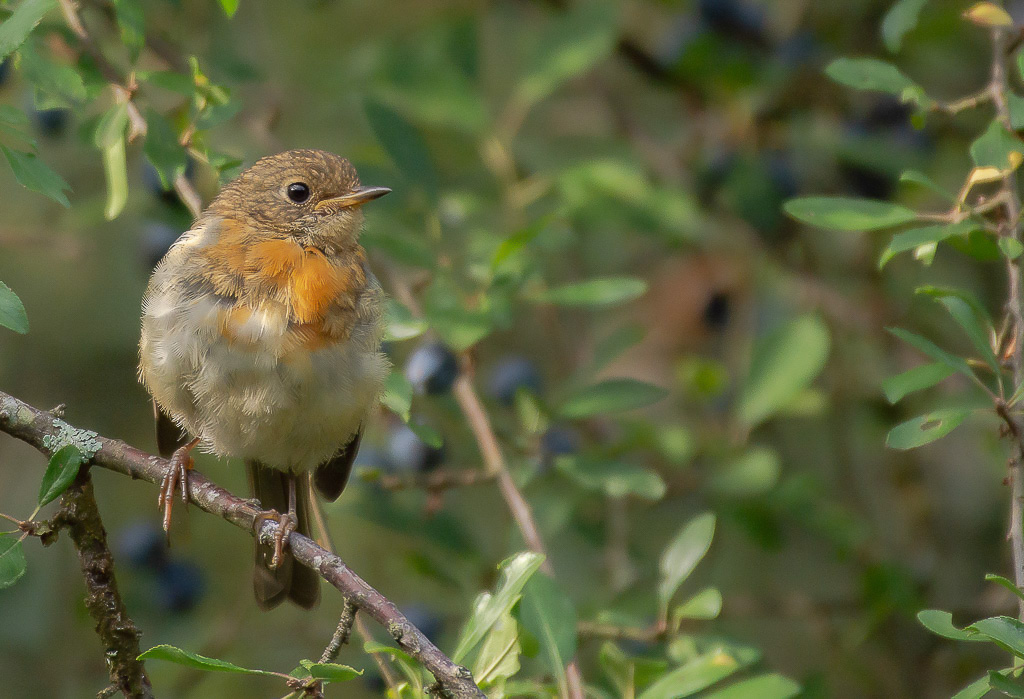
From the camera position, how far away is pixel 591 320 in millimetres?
6332

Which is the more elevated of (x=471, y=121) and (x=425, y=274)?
(x=471, y=121)

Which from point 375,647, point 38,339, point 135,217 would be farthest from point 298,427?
point 38,339

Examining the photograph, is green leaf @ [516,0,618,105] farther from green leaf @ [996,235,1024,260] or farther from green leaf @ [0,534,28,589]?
green leaf @ [0,534,28,589]

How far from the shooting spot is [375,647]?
94.0 inches

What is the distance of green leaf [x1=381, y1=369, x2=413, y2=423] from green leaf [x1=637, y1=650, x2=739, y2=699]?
3.35ft

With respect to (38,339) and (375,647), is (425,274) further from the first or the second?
(38,339)

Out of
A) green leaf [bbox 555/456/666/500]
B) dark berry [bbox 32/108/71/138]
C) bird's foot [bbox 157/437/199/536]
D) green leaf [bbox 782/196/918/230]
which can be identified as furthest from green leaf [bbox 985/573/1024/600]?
dark berry [bbox 32/108/71/138]

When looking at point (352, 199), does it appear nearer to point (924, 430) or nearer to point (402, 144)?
point (402, 144)

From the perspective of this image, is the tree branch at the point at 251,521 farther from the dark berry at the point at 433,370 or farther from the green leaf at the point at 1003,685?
the green leaf at the point at 1003,685

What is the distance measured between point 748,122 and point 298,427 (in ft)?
10.0

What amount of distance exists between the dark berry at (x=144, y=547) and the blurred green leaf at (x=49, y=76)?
101 inches

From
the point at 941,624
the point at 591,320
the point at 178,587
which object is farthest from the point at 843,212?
the point at 178,587

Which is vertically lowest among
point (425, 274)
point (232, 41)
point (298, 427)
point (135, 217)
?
point (298, 427)

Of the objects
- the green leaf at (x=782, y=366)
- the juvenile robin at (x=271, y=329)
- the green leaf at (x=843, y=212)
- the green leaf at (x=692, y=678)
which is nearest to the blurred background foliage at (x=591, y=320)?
the green leaf at (x=782, y=366)
